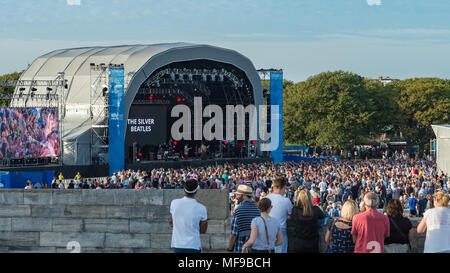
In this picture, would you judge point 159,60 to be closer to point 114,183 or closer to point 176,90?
point 176,90

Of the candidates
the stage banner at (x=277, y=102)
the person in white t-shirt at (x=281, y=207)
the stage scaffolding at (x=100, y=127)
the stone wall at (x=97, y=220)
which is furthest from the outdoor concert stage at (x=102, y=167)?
the person in white t-shirt at (x=281, y=207)

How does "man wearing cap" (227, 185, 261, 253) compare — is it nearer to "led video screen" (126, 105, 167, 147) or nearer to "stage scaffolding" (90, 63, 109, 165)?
"stage scaffolding" (90, 63, 109, 165)

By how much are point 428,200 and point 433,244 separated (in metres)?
14.1

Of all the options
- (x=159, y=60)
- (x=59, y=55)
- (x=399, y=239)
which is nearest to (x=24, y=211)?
(x=399, y=239)

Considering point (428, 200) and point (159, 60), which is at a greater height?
point (159, 60)

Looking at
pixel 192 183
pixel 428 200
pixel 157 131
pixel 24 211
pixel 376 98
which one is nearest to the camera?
pixel 192 183

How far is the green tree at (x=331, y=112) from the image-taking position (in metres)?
72.9

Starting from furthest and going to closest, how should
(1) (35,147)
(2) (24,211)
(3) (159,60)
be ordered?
1. (3) (159,60)
2. (1) (35,147)
3. (2) (24,211)

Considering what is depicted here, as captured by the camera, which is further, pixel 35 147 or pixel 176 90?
pixel 176 90

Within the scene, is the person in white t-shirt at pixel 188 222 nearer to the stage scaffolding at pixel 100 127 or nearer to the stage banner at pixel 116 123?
the stage banner at pixel 116 123

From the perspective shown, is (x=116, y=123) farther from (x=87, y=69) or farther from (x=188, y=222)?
(x=188, y=222)

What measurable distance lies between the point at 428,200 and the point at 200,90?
2849 cm

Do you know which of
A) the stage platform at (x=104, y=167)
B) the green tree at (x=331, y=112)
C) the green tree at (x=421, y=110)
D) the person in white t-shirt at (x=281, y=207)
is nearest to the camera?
the person in white t-shirt at (x=281, y=207)

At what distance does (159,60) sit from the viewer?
147 ft
